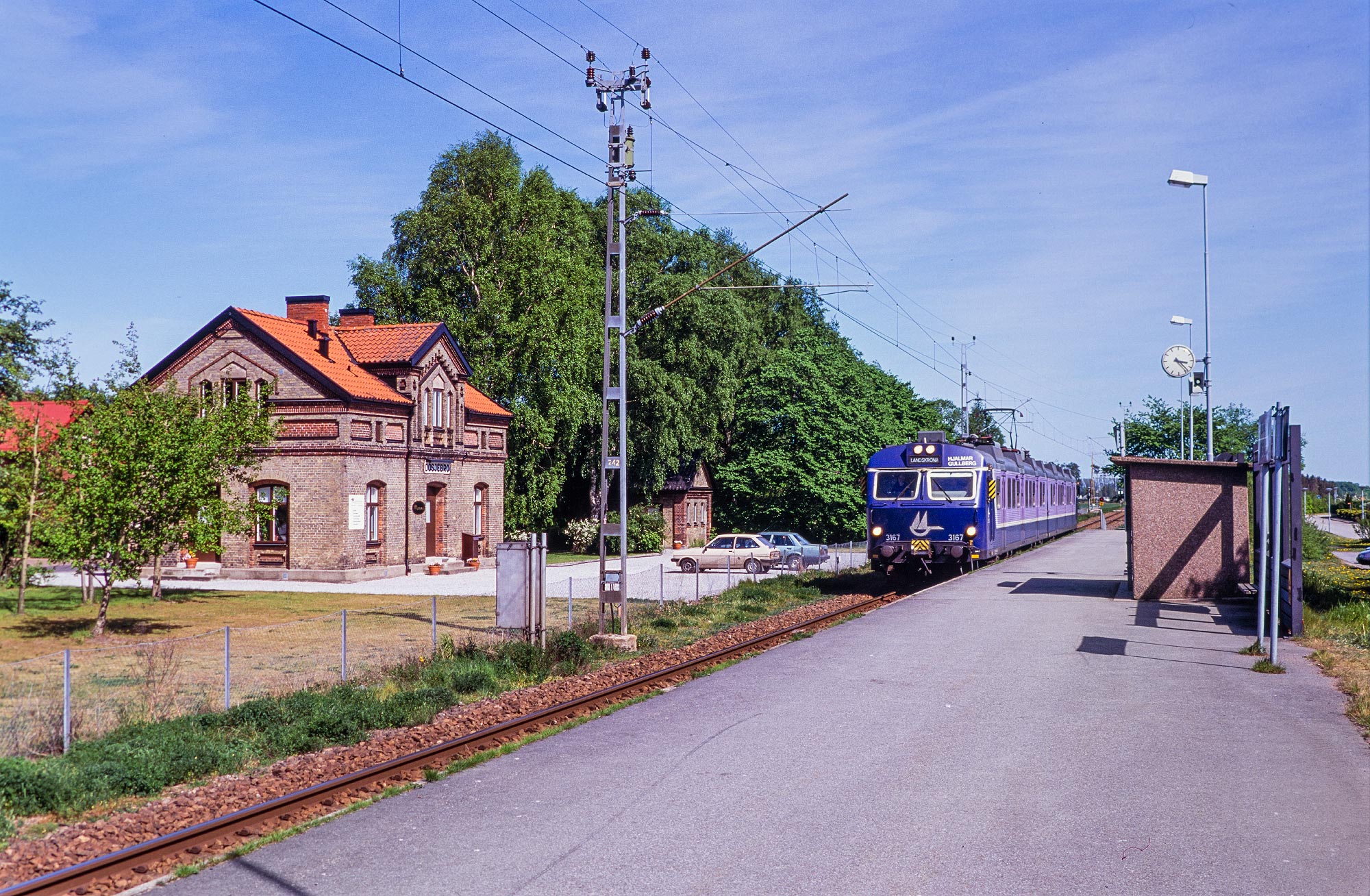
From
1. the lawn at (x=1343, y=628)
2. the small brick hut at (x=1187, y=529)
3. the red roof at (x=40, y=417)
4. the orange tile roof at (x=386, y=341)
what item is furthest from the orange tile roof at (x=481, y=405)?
the lawn at (x=1343, y=628)

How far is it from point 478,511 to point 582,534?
1060 centimetres

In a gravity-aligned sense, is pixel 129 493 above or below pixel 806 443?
below

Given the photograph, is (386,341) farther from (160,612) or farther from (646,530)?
(646,530)

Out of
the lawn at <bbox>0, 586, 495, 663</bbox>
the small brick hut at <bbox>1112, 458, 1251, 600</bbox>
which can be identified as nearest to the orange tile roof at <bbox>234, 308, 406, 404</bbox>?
the lawn at <bbox>0, 586, 495, 663</bbox>

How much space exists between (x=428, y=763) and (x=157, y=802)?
2335mm

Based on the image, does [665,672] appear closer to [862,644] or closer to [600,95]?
[862,644]

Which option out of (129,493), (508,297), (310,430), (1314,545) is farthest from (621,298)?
(1314,545)

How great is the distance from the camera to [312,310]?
38.3 m

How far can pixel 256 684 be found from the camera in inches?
608

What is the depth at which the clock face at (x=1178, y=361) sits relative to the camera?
3081 cm

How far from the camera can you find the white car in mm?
37125

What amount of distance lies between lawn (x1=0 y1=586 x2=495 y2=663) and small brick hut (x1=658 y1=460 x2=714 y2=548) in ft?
83.1

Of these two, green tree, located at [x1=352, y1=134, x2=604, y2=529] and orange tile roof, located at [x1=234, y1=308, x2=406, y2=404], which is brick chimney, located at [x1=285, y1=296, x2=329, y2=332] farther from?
green tree, located at [x1=352, y1=134, x2=604, y2=529]

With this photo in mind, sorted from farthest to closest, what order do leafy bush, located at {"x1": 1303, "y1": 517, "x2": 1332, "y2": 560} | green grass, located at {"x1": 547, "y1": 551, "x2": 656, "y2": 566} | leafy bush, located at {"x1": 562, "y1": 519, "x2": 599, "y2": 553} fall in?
leafy bush, located at {"x1": 562, "y1": 519, "x2": 599, "y2": 553} < green grass, located at {"x1": 547, "y1": 551, "x2": 656, "y2": 566} < leafy bush, located at {"x1": 1303, "y1": 517, "x2": 1332, "y2": 560}
